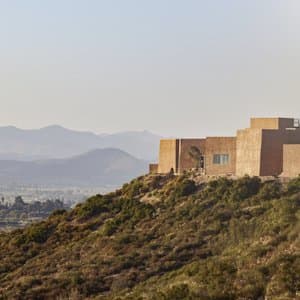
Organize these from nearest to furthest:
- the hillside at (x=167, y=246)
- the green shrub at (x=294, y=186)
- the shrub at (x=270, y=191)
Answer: the hillside at (x=167, y=246), the green shrub at (x=294, y=186), the shrub at (x=270, y=191)

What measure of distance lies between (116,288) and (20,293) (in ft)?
11.5

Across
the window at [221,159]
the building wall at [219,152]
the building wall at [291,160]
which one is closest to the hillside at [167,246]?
the building wall at [291,160]

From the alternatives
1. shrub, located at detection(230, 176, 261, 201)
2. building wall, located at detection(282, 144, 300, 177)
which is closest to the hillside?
shrub, located at detection(230, 176, 261, 201)

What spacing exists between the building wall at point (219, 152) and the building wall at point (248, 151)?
0.70 meters

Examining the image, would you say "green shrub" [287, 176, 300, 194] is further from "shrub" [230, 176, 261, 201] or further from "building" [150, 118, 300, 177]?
"shrub" [230, 176, 261, 201]

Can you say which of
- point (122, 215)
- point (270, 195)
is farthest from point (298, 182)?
point (122, 215)

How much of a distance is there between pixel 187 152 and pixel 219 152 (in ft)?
8.87

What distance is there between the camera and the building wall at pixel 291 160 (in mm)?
33469

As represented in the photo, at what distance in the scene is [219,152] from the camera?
124 ft

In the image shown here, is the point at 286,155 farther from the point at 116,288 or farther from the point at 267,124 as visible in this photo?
the point at 116,288

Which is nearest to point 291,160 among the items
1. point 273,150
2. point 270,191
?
point 273,150

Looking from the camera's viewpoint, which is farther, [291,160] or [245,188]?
[291,160]

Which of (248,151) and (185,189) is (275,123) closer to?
(248,151)

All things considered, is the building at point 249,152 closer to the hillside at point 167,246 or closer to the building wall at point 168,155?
the building wall at point 168,155
